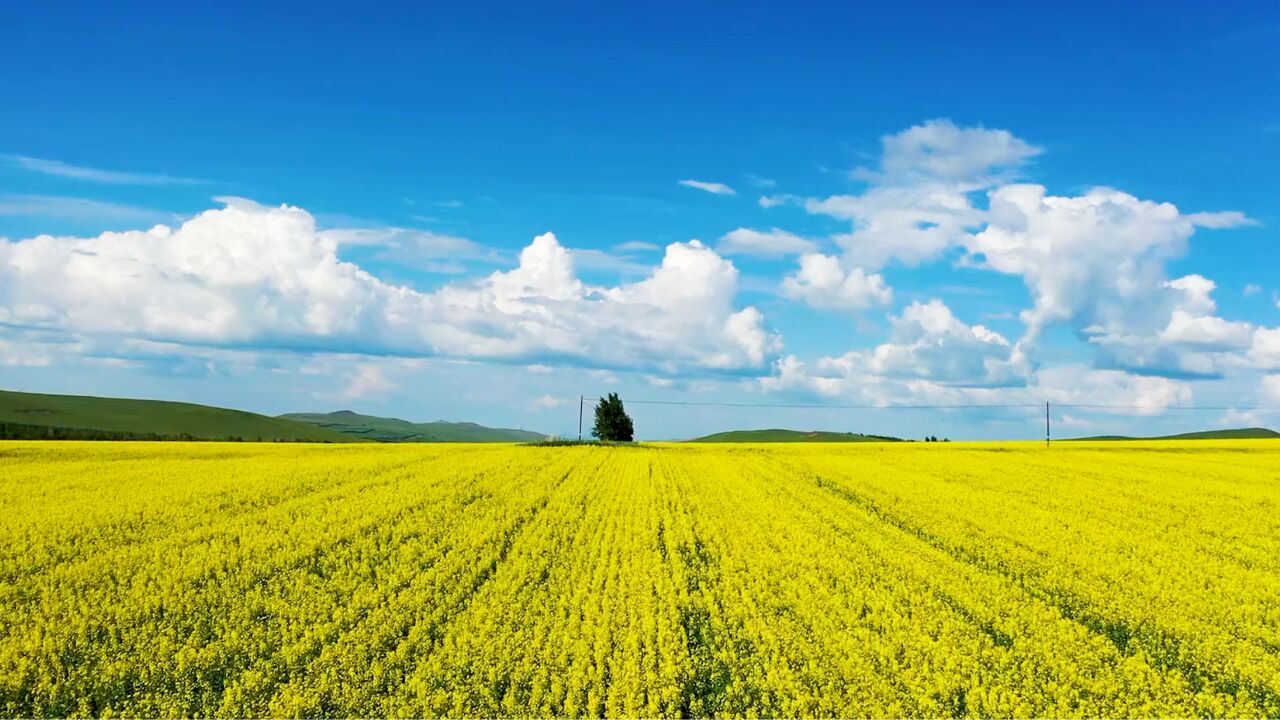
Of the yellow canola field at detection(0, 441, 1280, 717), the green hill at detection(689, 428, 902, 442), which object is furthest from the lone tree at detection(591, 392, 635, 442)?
the yellow canola field at detection(0, 441, 1280, 717)

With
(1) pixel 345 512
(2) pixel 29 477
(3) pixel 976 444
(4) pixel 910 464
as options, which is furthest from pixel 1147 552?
(3) pixel 976 444

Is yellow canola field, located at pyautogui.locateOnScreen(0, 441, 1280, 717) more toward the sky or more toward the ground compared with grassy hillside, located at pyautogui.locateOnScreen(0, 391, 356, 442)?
more toward the ground

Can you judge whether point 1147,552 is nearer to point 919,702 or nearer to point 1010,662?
point 1010,662

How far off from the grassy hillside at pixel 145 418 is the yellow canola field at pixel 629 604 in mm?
84080

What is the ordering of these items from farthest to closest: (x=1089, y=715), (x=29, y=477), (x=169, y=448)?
(x=169, y=448) < (x=29, y=477) < (x=1089, y=715)

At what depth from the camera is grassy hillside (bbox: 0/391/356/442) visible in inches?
4188

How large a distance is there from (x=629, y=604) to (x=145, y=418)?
4928 inches

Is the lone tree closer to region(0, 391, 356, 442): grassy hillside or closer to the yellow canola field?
region(0, 391, 356, 442): grassy hillside

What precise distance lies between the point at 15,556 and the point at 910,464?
131 ft

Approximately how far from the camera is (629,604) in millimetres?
13594

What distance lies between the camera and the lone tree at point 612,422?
116 m

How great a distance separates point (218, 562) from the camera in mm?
16891

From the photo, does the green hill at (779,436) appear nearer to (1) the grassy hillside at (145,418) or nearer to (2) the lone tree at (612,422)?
(2) the lone tree at (612,422)

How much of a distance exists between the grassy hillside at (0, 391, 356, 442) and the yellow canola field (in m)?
84.1
